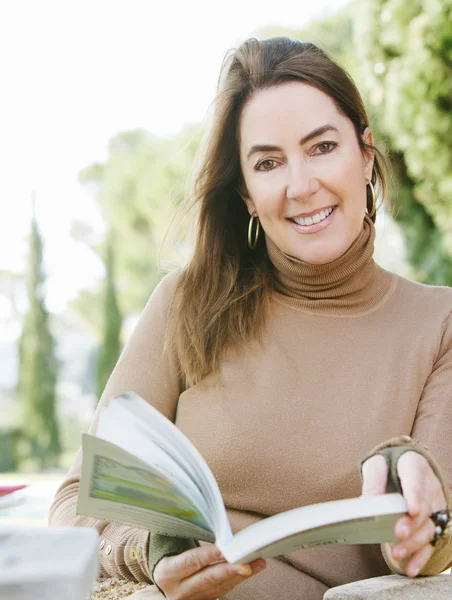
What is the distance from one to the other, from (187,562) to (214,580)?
0.05 metres

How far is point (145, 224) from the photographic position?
14.7 m

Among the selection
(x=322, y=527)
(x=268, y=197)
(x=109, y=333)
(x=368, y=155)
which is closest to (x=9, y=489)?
(x=322, y=527)

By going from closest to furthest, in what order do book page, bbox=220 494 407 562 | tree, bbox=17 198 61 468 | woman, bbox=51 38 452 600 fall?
book page, bbox=220 494 407 562 < woman, bbox=51 38 452 600 < tree, bbox=17 198 61 468

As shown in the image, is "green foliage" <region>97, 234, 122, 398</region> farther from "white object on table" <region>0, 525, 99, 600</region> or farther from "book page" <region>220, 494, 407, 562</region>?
"white object on table" <region>0, 525, 99, 600</region>

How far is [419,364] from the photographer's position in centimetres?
172

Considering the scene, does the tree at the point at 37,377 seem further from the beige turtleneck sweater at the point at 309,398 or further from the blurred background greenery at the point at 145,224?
the beige turtleneck sweater at the point at 309,398

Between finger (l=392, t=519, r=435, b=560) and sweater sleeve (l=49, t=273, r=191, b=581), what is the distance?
49 centimetres

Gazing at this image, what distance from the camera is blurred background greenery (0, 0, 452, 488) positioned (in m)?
7.79

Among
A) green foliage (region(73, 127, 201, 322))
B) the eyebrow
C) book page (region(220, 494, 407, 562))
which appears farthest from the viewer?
green foliage (region(73, 127, 201, 322))

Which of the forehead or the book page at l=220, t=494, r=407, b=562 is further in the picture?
the forehead

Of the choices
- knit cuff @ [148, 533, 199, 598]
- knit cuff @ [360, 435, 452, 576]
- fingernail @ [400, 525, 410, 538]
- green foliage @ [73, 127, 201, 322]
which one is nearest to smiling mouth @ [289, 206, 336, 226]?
knit cuff @ [360, 435, 452, 576]

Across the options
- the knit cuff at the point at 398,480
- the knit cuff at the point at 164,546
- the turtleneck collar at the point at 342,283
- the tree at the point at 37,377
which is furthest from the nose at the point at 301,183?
the tree at the point at 37,377

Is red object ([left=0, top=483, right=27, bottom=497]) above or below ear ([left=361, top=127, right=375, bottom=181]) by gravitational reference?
below

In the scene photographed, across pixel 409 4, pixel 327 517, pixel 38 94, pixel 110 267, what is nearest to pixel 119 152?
pixel 38 94
